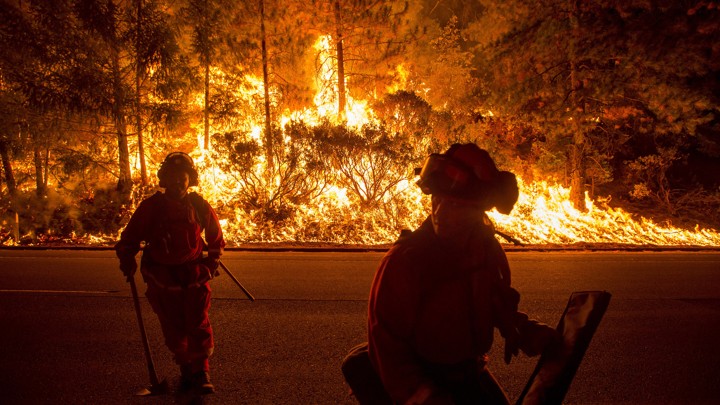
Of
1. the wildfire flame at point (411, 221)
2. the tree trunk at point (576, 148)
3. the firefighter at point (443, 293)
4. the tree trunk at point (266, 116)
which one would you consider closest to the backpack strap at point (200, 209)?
the firefighter at point (443, 293)

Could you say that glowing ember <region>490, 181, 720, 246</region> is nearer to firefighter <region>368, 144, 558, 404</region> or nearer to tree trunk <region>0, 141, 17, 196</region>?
firefighter <region>368, 144, 558, 404</region>

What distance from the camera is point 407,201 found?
1484cm

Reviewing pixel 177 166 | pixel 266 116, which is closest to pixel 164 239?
pixel 177 166

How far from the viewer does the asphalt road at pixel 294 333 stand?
13.3 ft

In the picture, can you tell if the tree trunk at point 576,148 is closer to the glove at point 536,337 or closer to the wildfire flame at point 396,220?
the wildfire flame at point 396,220

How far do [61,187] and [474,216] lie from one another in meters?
16.2

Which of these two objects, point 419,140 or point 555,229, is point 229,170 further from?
point 555,229

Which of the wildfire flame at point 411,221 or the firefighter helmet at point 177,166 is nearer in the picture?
the firefighter helmet at point 177,166

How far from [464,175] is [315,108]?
15.9m

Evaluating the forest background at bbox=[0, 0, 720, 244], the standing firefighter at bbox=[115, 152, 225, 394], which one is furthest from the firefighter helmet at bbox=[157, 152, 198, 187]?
the forest background at bbox=[0, 0, 720, 244]

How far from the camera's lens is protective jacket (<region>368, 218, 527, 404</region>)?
1765 millimetres

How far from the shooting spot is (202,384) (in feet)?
12.9

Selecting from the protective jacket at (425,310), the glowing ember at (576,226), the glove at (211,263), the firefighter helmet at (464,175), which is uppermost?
the firefighter helmet at (464,175)

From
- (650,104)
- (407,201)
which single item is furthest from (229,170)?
(650,104)
